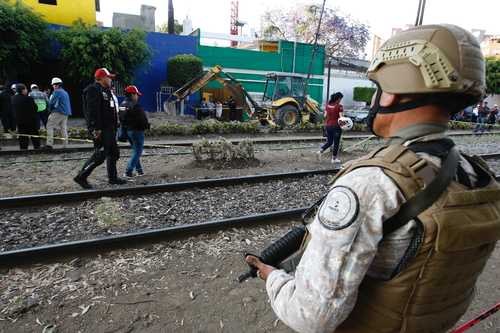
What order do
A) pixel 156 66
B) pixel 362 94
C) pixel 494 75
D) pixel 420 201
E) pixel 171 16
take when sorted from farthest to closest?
pixel 494 75 < pixel 362 94 < pixel 171 16 < pixel 156 66 < pixel 420 201

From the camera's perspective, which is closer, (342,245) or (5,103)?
(342,245)

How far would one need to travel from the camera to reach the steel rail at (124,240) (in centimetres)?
408

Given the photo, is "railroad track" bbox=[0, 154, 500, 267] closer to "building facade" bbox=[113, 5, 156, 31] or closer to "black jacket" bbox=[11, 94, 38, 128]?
"black jacket" bbox=[11, 94, 38, 128]

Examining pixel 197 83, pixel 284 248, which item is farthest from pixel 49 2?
pixel 284 248

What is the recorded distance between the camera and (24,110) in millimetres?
10836

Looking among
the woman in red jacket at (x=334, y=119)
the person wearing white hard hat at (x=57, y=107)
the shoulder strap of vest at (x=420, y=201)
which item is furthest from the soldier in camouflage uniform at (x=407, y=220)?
the person wearing white hard hat at (x=57, y=107)

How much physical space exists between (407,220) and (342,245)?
22 cm

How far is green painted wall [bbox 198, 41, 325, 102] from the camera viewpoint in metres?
26.8

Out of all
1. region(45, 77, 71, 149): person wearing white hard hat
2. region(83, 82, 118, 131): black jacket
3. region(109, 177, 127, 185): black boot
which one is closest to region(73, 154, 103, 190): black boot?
region(109, 177, 127, 185): black boot

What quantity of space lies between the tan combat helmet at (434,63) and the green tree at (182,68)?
2313 centimetres

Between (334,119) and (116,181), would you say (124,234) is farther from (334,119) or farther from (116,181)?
(334,119)

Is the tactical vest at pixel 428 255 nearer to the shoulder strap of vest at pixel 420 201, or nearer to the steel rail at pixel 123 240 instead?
the shoulder strap of vest at pixel 420 201

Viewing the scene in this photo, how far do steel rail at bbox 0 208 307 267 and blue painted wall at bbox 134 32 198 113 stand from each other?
2034 centimetres

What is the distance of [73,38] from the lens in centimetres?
1906
